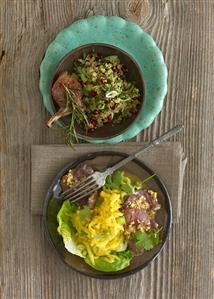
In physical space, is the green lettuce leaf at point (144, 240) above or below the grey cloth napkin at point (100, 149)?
below

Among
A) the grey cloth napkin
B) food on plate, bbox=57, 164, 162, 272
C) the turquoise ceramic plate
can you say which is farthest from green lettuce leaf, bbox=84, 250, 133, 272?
the turquoise ceramic plate

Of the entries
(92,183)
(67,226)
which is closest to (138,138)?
(92,183)

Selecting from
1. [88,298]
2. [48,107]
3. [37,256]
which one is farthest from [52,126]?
[88,298]

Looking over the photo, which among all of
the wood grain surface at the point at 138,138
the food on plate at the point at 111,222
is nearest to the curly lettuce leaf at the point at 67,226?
the food on plate at the point at 111,222

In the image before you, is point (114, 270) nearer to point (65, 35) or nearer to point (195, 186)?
point (195, 186)

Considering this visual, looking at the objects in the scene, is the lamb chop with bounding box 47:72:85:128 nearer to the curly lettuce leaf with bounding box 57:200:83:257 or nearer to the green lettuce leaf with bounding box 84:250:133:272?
the curly lettuce leaf with bounding box 57:200:83:257

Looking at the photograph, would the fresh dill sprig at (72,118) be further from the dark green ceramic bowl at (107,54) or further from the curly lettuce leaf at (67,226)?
the curly lettuce leaf at (67,226)
